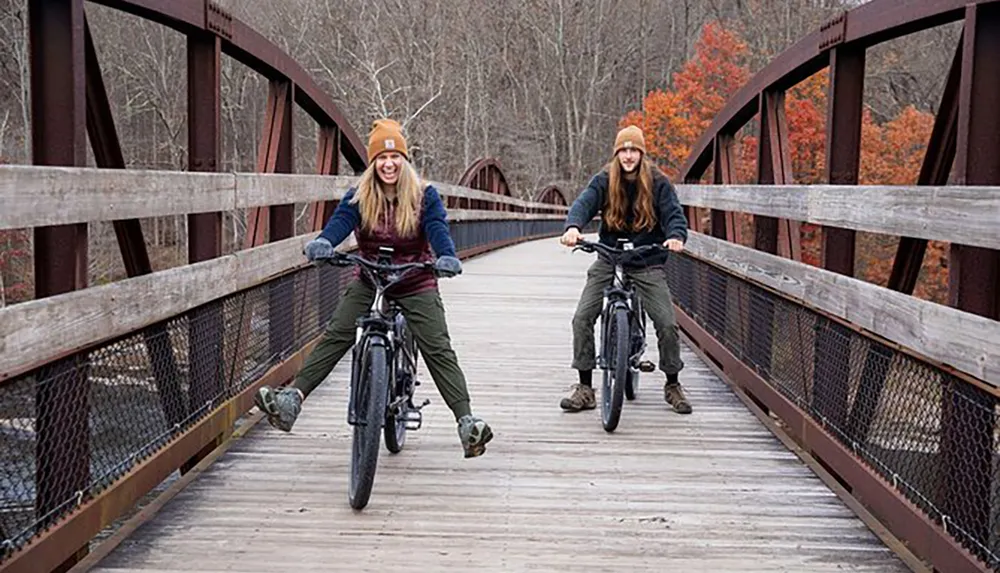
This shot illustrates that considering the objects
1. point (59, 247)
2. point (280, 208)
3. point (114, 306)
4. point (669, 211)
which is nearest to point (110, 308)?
point (114, 306)

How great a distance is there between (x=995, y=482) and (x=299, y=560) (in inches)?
84.7

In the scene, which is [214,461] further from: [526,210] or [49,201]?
[526,210]

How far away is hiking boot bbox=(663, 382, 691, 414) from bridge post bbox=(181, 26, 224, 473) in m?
2.46

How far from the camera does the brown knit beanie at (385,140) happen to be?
475 cm

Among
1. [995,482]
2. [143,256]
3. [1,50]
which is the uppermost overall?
[1,50]

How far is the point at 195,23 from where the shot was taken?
208 inches

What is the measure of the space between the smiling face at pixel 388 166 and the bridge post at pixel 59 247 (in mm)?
1226

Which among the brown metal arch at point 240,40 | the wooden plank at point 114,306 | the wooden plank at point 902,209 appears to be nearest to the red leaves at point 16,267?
the brown metal arch at point 240,40

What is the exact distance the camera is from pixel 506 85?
58.4m

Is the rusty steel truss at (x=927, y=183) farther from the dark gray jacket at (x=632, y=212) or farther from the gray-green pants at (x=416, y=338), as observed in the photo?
the gray-green pants at (x=416, y=338)

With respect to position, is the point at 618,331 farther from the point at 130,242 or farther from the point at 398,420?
the point at 130,242

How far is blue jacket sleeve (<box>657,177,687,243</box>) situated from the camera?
601 cm

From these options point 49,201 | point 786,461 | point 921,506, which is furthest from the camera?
point 786,461

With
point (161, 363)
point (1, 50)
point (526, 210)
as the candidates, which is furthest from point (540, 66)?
point (161, 363)
